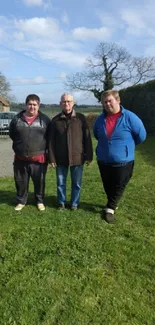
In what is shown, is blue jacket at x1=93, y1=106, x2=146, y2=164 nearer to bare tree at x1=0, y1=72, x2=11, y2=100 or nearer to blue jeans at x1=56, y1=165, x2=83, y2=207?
blue jeans at x1=56, y1=165, x2=83, y2=207

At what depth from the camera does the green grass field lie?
2674mm

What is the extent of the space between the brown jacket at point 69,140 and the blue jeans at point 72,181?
0.43 feet

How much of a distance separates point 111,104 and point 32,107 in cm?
112

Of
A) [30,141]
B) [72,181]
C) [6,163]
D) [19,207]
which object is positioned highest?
[30,141]

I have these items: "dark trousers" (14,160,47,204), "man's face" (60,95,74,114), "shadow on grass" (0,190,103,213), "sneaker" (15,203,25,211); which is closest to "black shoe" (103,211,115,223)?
"shadow on grass" (0,190,103,213)

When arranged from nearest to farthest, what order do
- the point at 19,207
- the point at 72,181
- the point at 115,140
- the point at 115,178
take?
the point at 115,140
the point at 115,178
the point at 72,181
the point at 19,207

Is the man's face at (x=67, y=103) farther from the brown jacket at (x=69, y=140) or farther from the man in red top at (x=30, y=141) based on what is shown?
the man in red top at (x=30, y=141)

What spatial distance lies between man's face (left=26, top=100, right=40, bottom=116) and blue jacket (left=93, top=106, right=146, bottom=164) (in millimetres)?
904

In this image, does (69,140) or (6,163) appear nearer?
(69,140)

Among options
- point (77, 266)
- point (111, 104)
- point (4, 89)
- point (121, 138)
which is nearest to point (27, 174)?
point (121, 138)

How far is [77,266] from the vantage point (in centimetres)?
339

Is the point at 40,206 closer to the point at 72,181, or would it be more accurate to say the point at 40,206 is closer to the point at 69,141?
the point at 72,181

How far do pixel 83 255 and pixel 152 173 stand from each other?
16.6 ft

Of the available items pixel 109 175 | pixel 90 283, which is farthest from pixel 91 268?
pixel 109 175
